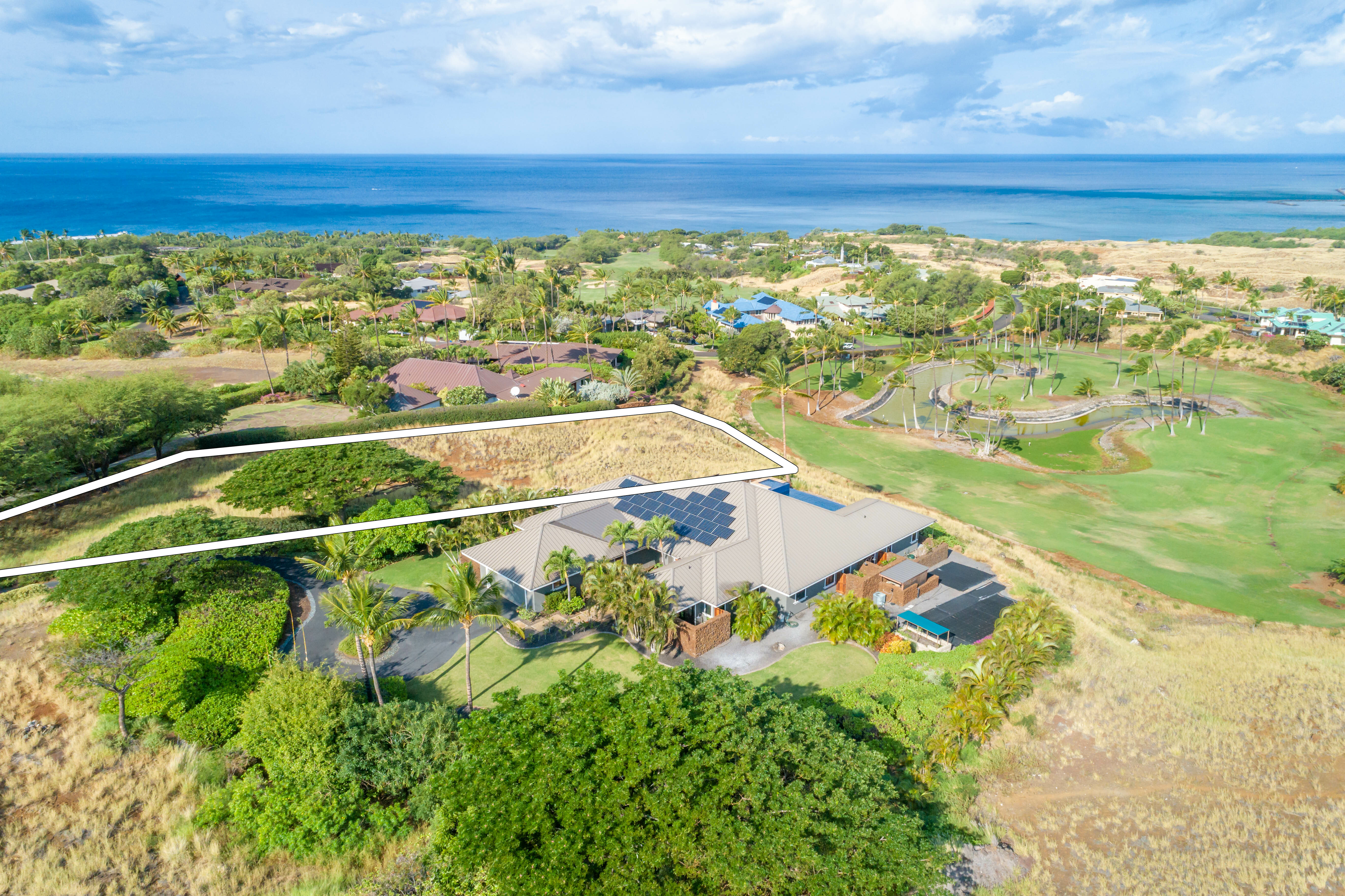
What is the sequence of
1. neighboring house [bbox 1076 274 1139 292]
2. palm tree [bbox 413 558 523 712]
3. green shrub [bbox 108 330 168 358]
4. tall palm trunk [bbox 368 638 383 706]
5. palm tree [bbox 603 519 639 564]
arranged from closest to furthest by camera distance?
tall palm trunk [bbox 368 638 383 706] < palm tree [bbox 413 558 523 712] < palm tree [bbox 603 519 639 564] < green shrub [bbox 108 330 168 358] < neighboring house [bbox 1076 274 1139 292]

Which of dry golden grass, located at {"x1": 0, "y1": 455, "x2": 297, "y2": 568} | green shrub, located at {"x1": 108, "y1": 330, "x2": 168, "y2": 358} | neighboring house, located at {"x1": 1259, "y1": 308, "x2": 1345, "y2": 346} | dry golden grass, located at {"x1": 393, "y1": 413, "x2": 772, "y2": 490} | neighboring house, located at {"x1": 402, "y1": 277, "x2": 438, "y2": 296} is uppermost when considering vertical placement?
dry golden grass, located at {"x1": 0, "y1": 455, "x2": 297, "y2": 568}

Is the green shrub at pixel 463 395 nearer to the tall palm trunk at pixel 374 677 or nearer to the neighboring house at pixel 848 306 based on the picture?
the tall palm trunk at pixel 374 677

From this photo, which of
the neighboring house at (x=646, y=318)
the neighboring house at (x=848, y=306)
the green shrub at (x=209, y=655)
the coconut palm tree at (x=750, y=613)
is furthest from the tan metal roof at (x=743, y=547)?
the neighboring house at (x=848, y=306)

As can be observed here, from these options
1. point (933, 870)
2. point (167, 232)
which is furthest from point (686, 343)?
point (167, 232)

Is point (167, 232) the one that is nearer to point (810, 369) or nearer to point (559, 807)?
point (810, 369)

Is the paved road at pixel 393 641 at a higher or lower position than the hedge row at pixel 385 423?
lower

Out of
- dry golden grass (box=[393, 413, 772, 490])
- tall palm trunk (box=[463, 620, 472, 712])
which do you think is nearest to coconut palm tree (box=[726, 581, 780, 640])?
tall palm trunk (box=[463, 620, 472, 712])

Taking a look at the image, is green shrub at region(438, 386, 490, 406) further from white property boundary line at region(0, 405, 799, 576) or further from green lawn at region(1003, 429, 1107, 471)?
green lawn at region(1003, 429, 1107, 471)
